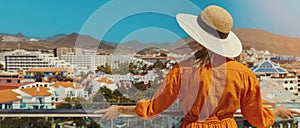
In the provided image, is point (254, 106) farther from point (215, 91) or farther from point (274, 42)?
point (274, 42)

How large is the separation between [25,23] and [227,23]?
3832cm

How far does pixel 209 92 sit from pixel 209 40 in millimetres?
109

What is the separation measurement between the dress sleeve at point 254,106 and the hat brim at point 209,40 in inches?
2.8

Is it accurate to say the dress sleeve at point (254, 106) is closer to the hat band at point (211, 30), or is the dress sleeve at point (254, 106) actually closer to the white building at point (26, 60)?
the hat band at point (211, 30)

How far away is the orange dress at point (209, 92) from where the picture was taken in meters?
0.82

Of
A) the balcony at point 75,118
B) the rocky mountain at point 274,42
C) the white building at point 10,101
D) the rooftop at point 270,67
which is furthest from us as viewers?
the rooftop at point 270,67

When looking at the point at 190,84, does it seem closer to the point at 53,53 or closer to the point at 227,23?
the point at 227,23

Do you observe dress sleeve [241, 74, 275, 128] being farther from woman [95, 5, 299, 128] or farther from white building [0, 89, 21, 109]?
white building [0, 89, 21, 109]

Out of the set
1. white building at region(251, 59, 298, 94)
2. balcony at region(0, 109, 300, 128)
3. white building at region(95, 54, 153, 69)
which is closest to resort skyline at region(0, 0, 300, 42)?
white building at region(95, 54, 153, 69)

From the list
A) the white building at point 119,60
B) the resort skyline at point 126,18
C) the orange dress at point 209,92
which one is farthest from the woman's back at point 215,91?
the white building at point 119,60

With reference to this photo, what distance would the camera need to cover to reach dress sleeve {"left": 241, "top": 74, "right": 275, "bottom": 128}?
84cm

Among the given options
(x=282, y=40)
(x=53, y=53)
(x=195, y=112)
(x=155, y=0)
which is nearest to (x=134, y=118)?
(x=155, y=0)

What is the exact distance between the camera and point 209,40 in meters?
0.84

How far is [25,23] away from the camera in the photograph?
37156 millimetres
